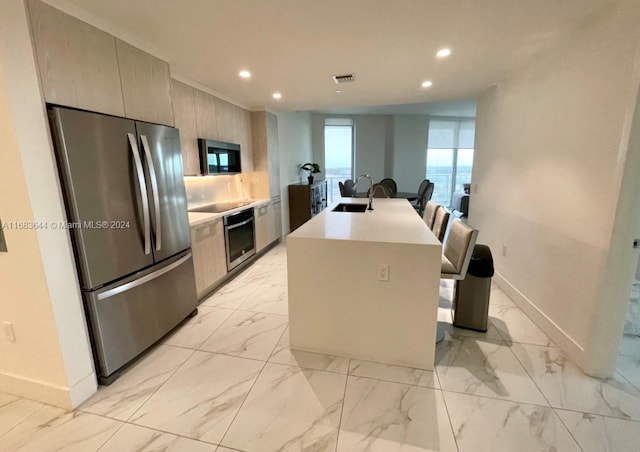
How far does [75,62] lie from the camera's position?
167cm

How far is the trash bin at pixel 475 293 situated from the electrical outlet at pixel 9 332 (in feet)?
10.3

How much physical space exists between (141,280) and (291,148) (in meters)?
4.57

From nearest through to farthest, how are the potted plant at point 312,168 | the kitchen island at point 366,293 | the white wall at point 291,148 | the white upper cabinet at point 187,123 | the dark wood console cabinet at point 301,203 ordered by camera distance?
the kitchen island at point 366,293 → the white upper cabinet at point 187,123 → the white wall at point 291,148 → the dark wood console cabinet at point 301,203 → the potted plant at point 312,168

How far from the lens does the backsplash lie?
3.65 metres

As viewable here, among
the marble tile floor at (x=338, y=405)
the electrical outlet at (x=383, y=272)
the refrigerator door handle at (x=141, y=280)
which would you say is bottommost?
the marble tile floor at (x=338, y=405)

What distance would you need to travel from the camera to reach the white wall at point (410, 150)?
25.0 ft

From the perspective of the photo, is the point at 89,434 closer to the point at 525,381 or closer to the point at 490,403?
the point at 490,403

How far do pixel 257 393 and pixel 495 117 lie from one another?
12.5 feet

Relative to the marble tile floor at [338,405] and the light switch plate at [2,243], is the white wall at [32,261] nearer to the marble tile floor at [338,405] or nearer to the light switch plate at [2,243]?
the light switch plate at [2,243]

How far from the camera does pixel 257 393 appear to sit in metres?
1.78

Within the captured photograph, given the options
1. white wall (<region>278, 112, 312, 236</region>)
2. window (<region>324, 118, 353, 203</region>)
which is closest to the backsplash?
white wall (<region>278, 112, 312, 236</region>)

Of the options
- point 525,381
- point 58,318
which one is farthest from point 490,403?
point 58,318

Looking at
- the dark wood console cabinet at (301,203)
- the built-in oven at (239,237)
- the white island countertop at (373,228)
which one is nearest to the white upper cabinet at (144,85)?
the built-in oven at (239,237)

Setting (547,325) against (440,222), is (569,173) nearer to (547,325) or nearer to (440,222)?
(440,222)
